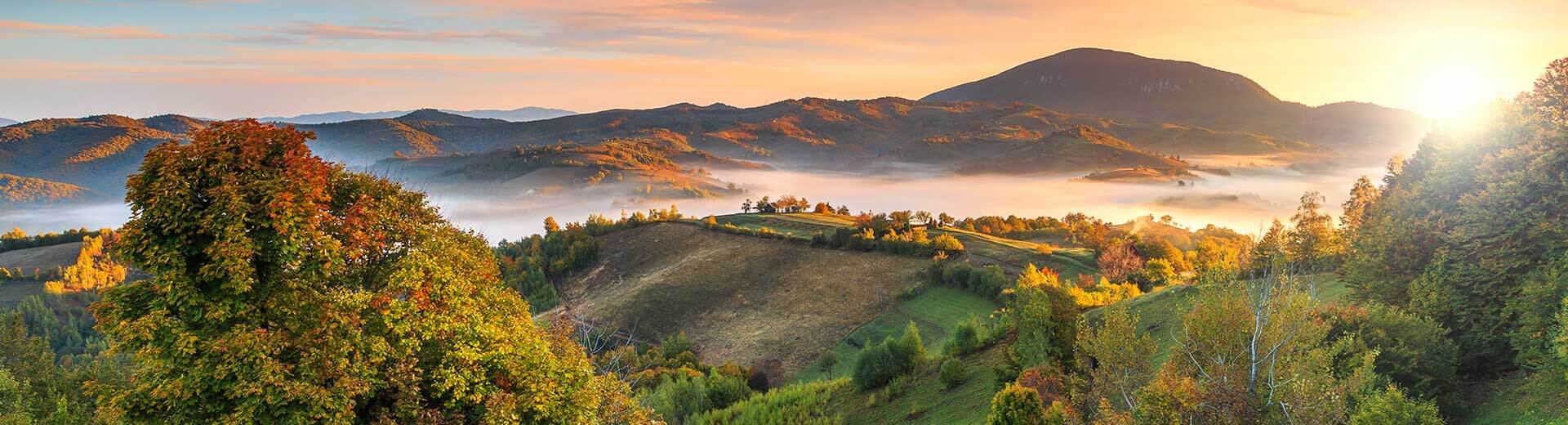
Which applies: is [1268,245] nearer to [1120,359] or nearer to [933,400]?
[933,400]

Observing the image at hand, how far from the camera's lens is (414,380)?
15562mm

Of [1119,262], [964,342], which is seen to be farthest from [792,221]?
[964,342]

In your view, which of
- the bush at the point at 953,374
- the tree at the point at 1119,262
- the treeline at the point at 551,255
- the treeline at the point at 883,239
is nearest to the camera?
the bush at the point at 953,374

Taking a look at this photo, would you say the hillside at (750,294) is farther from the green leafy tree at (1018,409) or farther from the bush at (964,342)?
the green leafy tree at (1018,409)

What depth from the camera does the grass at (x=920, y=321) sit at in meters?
67.9

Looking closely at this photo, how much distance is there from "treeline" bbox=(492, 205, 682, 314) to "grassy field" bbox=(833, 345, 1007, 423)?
7514cm

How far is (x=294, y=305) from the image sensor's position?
14820 millimetres

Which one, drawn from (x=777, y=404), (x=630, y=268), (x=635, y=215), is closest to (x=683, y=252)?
(x=630, y=268)

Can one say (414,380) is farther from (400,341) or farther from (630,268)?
(630,268)

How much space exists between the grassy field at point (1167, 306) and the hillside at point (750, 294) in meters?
32.0

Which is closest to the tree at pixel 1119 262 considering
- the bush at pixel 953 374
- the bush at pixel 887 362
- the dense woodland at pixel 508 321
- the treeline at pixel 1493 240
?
the bush at pixel 887 362

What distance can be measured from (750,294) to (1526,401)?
254 feet

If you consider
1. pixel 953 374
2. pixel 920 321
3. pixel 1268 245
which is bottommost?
pixel 920 321

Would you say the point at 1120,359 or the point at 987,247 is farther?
the point at 987,247
